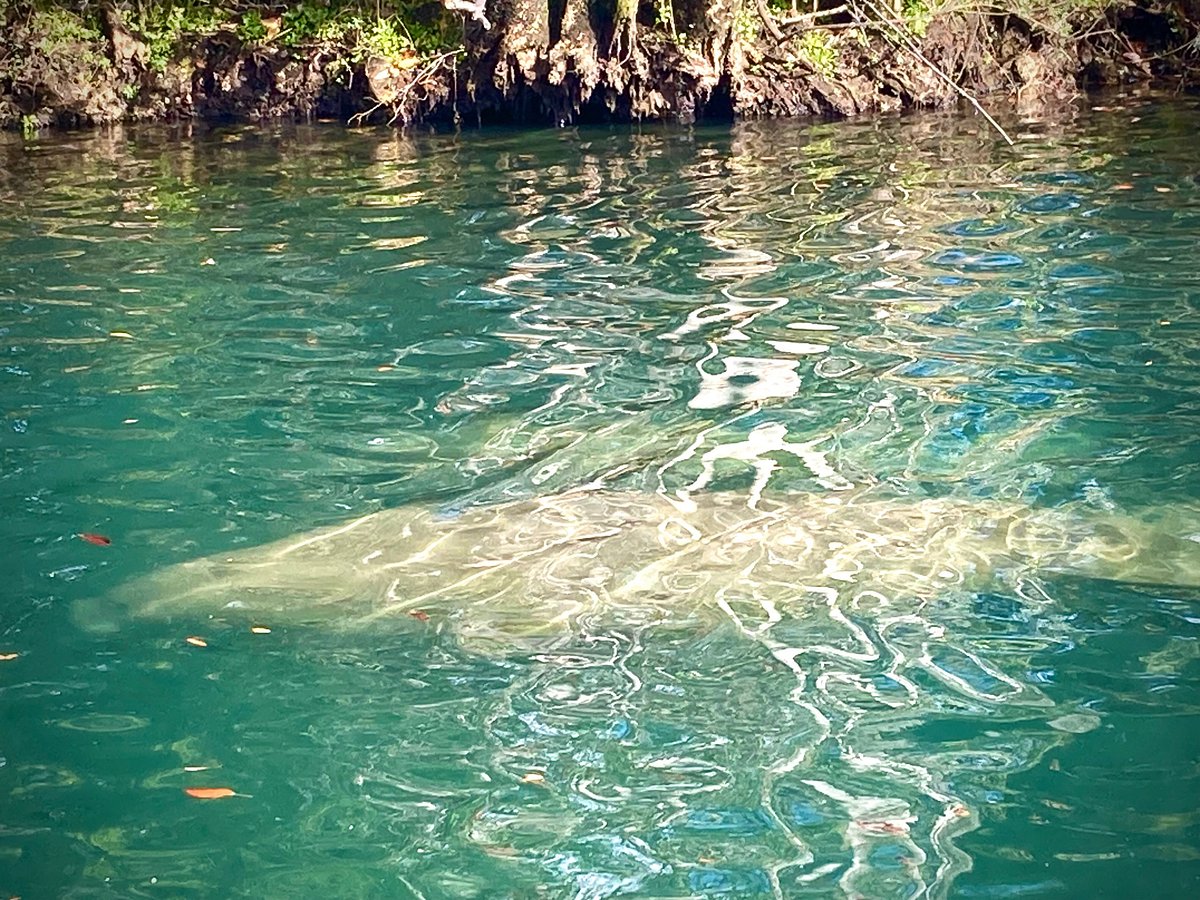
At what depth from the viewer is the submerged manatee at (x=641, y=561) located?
5180 mm

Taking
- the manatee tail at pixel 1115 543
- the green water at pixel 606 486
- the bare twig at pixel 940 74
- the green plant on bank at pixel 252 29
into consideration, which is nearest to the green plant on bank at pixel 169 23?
the green plant on bank at pixel 252 29

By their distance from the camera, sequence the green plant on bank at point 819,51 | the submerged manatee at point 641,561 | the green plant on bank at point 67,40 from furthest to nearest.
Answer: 1. the green plant on bank at point 67,40
2. the green plant on bank at point 819,51
3. the submerged manatee at point 641,561

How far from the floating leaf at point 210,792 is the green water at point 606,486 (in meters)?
0.03

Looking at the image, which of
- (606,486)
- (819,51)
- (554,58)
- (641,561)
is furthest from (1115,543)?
(819,51)

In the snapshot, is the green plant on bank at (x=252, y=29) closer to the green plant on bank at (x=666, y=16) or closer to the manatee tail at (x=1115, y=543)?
the green plant on bank at (x=666, y=16)

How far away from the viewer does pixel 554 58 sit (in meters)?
19.5

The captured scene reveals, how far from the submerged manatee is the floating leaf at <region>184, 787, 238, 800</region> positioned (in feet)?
3.43

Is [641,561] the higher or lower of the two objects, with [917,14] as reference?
lower

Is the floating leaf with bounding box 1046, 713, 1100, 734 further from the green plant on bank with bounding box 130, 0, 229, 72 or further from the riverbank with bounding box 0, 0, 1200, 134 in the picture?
the green plant on bank with bounding box 130, 0, 229, 72

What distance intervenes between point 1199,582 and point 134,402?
18.0 feet

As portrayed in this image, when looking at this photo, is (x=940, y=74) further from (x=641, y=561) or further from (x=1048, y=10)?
(x=1048, y=10)

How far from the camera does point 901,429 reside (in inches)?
273

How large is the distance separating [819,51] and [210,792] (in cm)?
1804

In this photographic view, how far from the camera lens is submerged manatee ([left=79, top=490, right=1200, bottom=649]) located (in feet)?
17.0
